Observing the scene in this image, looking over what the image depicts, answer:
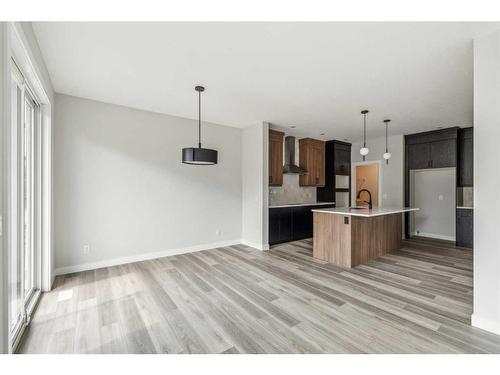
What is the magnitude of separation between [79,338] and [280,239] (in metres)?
3.77

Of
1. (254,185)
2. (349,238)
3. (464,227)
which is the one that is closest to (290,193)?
(254,185)

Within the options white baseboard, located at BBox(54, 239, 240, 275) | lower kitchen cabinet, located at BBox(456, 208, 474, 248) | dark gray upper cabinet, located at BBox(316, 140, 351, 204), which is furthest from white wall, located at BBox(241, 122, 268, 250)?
lower kitchen cabinet, located at BBox(456, 208, 474, 248)

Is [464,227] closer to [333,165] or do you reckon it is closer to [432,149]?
[432,149]

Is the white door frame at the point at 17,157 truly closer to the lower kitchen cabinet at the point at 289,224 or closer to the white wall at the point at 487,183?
the white wall at the point at 487,183

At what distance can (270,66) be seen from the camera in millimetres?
2596

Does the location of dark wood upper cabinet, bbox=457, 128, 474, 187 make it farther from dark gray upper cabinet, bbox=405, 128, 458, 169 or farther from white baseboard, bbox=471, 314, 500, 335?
white baseboard, bbox=471, 314, 500, 335

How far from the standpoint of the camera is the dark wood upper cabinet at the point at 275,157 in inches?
201

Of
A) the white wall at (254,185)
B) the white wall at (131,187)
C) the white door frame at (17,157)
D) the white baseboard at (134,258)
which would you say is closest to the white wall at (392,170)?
the white wall at (254,185)

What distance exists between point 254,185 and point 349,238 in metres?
2.11

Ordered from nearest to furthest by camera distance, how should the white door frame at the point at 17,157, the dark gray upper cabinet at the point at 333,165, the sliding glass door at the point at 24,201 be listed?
the white door frame at the point at 17,157
the sliding glass door at the point at 24,201
the dark gray upper cabinet at the point at 333,165

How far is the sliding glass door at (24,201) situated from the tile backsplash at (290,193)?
4180mm
